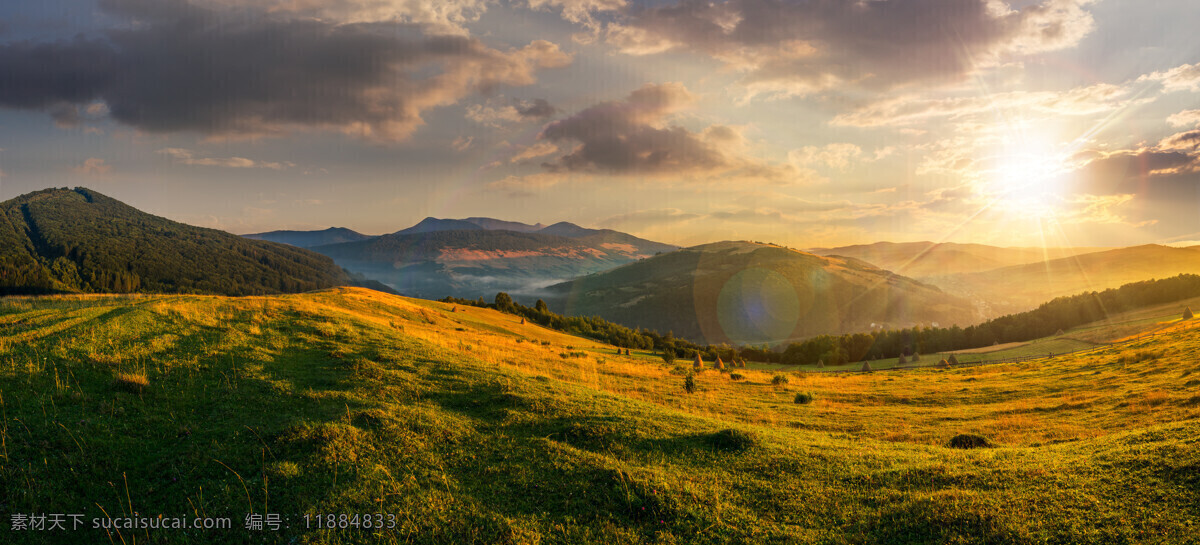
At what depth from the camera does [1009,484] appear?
897 centimetres

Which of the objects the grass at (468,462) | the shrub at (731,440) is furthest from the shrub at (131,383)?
the shrub at (731,440)

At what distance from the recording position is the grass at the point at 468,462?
7473 millimetres

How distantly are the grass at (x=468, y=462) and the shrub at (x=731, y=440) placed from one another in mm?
43

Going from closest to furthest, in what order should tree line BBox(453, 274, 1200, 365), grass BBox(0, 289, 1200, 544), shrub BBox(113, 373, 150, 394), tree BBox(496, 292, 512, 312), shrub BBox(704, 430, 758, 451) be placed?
grass BBox(0, 289, 1200, 544) < shrub BBox(704, 430, 758, 451) < shrub BBox(113, 373, 150, 394) < tree line BBox(453, 274, 1200, 365) < tree BBox(496, 292, 512, 312)

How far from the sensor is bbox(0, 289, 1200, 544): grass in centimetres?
747

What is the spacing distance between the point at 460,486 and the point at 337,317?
62.2 feet

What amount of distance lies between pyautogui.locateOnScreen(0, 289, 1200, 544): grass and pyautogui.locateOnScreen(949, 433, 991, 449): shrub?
63.8 inches

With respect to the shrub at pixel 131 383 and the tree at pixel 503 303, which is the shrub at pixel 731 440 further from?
the tree at pixel 503 303

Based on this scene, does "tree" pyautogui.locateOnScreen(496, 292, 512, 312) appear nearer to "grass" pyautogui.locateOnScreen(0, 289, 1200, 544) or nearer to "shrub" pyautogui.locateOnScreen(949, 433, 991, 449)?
"grass" pyautogui.locateOnScreen(0, 289, 1200, 544)

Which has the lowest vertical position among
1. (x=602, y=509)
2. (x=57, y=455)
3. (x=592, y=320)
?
(x=592, y=320)

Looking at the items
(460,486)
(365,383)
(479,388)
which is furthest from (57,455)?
(479,388)

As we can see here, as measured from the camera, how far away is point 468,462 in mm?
9594

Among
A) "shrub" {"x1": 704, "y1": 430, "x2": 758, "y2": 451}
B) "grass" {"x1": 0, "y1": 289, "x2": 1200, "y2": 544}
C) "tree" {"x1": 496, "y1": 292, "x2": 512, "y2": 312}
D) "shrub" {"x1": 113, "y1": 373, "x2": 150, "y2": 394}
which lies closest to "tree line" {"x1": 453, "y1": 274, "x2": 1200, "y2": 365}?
"tree" {"x1": 496, "y1": 292, "x2": 512, "y2": 312}

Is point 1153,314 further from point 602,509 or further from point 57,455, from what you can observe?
point 57,455
